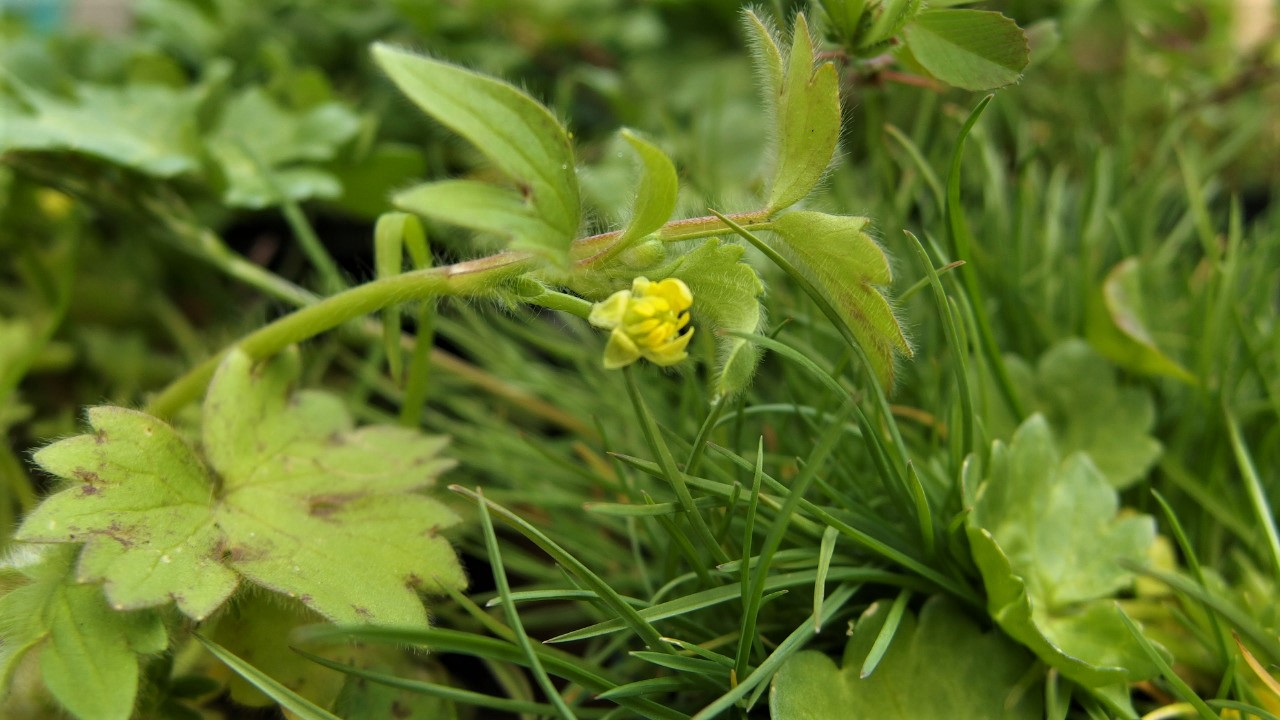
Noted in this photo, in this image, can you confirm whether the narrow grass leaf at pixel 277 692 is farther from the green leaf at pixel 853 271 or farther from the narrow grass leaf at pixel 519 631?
the green leaf at pixel 853 271

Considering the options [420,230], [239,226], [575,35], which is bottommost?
[239,226]

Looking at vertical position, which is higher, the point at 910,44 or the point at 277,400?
the point at 910,44

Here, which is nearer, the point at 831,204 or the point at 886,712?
the point at 886,712

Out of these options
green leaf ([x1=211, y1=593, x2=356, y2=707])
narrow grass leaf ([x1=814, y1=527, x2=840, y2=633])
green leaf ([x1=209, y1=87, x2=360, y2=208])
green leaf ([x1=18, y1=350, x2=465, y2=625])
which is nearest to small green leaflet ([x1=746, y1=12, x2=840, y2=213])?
narrow grass leaf ([x1=814, y1=527, x2=840, y2=633])

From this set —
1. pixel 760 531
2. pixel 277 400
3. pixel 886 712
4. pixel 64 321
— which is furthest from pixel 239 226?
pixel 886 712

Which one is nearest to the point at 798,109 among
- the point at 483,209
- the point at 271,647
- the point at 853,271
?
the point at 853,271

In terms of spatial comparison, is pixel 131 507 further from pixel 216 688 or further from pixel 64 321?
pixel 64 321

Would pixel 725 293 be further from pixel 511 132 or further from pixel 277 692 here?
pixel 277 692
